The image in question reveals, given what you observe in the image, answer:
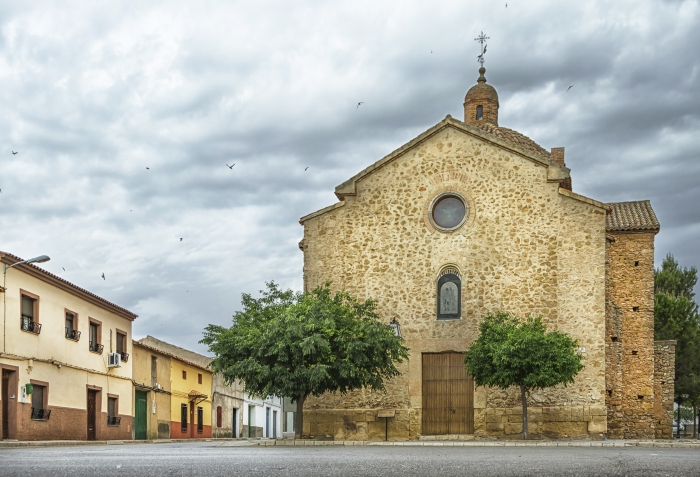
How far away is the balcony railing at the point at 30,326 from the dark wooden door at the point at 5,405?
1.87m

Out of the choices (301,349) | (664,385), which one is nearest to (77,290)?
(301,349)

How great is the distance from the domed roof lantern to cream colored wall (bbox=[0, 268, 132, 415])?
17.8 metres

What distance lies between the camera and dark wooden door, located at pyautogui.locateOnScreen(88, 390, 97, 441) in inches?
1218

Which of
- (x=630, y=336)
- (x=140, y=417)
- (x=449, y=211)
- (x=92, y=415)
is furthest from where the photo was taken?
(x=140, y=417)

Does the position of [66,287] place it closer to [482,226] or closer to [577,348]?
[482,226]

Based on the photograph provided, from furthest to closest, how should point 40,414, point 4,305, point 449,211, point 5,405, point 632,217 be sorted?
point 632,217 < point 449,211 < point 40,414 < point 4,305 < point 5,405

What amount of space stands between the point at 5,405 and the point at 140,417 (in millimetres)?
12370

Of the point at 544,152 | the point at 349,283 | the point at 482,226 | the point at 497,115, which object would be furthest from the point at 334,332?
the point at 497,115

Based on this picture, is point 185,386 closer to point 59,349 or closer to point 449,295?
point 59,349

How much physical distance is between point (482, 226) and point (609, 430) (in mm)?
8014

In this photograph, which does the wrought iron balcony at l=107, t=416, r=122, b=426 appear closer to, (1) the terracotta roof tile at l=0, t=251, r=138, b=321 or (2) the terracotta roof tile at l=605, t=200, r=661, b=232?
(1) the terracotta roof tile at l=0, t=251, r=138, b=321

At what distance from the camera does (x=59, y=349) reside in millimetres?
28656

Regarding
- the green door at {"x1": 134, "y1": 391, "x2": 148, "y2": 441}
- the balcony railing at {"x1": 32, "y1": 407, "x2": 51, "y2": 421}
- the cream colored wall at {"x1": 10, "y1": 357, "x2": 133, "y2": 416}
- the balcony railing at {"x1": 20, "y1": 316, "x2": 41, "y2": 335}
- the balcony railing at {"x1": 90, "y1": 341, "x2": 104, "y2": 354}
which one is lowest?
the green door at {"x1": 134, "y1": 391, "x2": 148, "y2": 441}

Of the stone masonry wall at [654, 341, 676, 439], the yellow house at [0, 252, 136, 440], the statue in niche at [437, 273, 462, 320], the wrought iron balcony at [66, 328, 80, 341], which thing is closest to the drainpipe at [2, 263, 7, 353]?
the yellow house at [0, 252, 136, 440]
